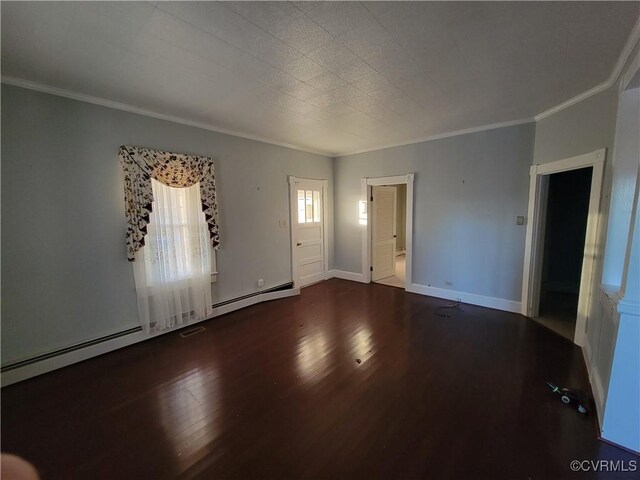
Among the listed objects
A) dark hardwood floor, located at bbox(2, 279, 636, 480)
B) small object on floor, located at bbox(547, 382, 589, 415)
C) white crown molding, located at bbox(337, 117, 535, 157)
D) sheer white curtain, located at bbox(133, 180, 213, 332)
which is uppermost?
white crown molding, located at bbox(337, 117, 535, 157)

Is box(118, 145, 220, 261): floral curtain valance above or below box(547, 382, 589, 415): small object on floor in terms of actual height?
above

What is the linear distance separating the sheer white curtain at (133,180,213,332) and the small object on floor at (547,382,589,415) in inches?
149

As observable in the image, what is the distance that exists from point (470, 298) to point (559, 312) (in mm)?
1149

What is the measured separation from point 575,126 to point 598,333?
2.13 m

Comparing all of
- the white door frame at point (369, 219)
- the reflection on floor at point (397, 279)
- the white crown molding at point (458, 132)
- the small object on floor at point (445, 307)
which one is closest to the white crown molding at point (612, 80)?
the white crown molding at point (458, 132)

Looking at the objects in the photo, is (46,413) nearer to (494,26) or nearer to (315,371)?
(315,371)

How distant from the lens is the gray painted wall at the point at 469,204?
3.68 meters

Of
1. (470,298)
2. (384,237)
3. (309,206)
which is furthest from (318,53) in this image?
(384,237)

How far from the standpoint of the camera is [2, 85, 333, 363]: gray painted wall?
7.55ft

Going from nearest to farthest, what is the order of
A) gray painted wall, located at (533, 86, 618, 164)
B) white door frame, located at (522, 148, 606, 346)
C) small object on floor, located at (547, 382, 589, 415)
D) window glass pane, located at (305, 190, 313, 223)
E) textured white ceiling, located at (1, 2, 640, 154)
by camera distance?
textured white ceiling, located at (1, 2, 640, 154) < small object on floor, located at (547, 382, 589, 415) < gray painted wall, located at (533, 86, 618, 164) < white door frame, located at (522, 148, 606, 346) < window glass pane, located at (305, 190, 313, 223)

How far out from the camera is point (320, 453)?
165 cm

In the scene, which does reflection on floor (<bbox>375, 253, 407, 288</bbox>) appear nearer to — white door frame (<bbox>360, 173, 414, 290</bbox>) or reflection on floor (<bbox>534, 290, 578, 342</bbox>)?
white door frame (<bbox>360, 173, 414, 290</bbox>)

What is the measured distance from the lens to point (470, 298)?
13.7ft

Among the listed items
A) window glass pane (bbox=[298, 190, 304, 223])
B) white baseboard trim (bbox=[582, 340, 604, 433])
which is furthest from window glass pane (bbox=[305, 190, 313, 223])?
white baseboard trim (bbox=[582, 340, 604, 433])
